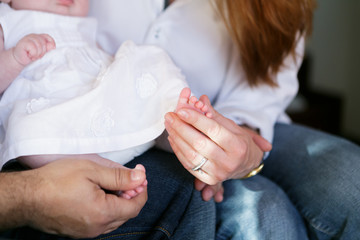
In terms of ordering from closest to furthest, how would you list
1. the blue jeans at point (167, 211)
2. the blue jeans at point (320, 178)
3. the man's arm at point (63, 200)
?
the man's arm at point (63, 200)
the blue jeans at point (167, 211)
the blue jeans at point (320, 178)

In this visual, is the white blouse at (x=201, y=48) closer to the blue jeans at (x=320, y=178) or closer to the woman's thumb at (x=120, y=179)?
the blue jeans at (x=320, y=178)

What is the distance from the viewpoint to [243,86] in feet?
3.34

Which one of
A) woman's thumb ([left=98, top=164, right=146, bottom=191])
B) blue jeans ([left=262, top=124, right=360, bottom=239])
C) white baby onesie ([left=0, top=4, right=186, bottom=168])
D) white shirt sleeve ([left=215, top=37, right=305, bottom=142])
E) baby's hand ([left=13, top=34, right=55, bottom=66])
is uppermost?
baby's hand ([left=13, top=34, right=55, bottom=66])

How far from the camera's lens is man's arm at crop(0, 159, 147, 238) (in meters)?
0.54

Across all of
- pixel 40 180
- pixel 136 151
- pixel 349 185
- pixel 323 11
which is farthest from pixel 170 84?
pixel 323 11

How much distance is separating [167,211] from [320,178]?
0.41 meters

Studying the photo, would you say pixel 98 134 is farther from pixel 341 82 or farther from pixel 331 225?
pixel 341 82

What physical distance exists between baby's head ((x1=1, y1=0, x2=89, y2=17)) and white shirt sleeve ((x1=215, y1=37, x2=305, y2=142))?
1.51ft

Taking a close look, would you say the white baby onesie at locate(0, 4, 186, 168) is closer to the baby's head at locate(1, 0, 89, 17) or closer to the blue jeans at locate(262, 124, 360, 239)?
the baby's head at locate(1, 0, 89, 17)

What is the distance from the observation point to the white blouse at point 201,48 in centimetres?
94

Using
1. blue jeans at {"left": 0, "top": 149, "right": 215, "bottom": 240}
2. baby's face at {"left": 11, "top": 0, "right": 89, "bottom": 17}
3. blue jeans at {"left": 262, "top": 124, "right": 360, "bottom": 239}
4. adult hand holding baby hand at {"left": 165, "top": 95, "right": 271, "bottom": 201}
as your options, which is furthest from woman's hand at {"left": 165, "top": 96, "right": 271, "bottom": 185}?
baby's face at {"left": 11, "top": 0, "right": 89, "bottom": 17}

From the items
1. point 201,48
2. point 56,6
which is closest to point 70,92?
point 56,6

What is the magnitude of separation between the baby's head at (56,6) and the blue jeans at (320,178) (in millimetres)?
651

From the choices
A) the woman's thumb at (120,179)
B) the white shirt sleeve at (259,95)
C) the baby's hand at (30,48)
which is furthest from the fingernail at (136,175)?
the white shirt sleeve at (259,95)
